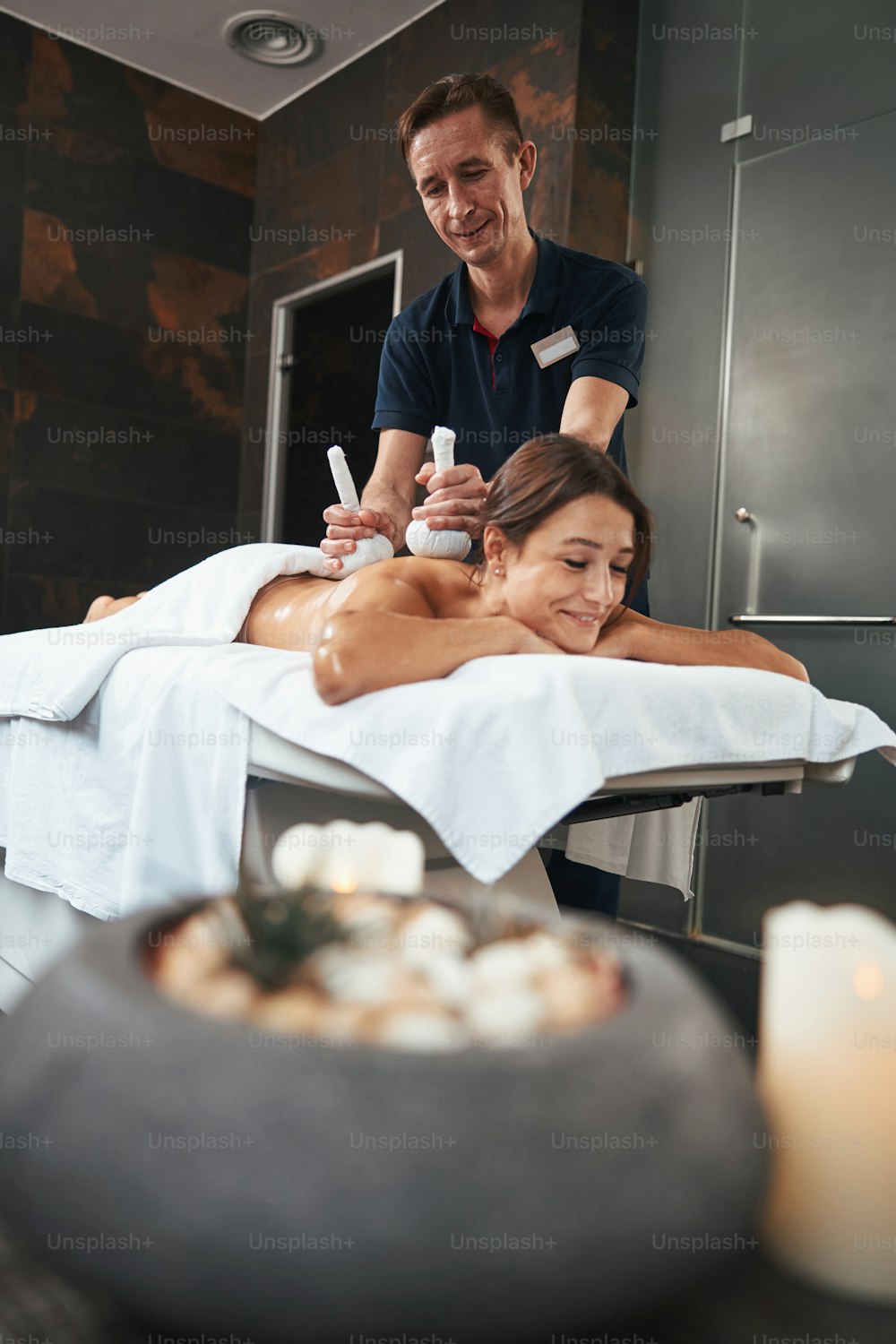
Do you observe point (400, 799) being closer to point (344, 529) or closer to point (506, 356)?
point (344, 529)

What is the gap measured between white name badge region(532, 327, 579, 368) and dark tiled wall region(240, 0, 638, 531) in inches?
42.2

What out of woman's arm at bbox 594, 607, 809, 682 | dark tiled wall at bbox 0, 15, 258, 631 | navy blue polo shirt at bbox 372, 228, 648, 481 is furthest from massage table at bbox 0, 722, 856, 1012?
dark tiled wall at bbox 0, 15, 258, 631

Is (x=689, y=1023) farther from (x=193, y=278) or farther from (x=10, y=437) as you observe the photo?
(x=193, y=278)

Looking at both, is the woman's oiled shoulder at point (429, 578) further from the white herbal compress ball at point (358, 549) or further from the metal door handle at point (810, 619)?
the metal door handle at point (810, 619)

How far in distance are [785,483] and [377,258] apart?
172 cm

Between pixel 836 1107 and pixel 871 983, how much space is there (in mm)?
70

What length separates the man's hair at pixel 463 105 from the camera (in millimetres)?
1751

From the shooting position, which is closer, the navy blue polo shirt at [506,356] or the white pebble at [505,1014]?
the white pebble at [505,1014]

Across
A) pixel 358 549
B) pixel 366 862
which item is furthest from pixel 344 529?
pixel 366 862

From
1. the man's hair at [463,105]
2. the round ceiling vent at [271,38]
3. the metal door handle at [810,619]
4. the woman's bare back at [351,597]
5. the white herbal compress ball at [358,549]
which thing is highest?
the round ceiling vent at [271,38]

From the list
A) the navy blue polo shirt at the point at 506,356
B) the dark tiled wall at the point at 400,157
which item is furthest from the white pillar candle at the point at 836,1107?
the dark tiled wall at the point at 400,157

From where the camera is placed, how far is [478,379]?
2.00 m

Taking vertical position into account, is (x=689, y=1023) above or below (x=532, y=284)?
below

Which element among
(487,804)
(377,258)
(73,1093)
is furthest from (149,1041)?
(377,258)
